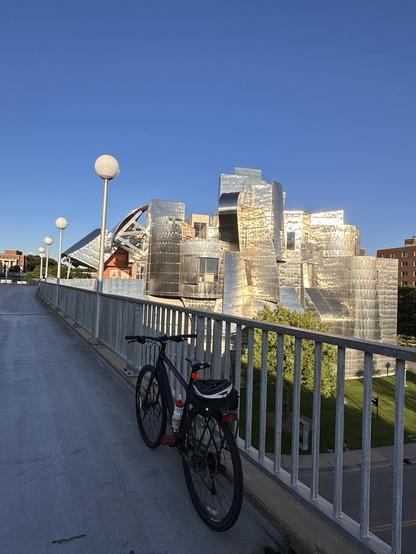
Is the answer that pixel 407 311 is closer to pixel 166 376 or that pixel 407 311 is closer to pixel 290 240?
pixel 290 240

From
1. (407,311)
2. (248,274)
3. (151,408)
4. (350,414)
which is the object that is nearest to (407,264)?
(407,311)

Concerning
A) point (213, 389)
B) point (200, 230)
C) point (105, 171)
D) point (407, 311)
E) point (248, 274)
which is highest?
point (200, 230)

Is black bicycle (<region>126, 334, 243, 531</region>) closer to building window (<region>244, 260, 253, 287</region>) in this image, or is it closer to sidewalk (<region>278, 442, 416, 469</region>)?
sidewalk (<region>278, 442, 416, 469</region>)

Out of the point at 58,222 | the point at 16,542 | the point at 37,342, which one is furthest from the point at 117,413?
the point at 58,222

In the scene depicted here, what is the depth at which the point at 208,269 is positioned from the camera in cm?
4144

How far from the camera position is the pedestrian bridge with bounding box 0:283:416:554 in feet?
7.16

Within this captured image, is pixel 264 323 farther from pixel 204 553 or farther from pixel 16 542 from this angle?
pixel 16 542

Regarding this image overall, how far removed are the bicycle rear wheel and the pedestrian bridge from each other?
12cm

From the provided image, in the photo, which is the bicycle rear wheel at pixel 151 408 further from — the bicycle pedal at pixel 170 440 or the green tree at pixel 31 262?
the green tree at pixel 31 262

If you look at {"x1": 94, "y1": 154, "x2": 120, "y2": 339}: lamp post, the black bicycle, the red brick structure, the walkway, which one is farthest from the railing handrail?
the red brick structure

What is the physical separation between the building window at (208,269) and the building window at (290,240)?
7.19 meters

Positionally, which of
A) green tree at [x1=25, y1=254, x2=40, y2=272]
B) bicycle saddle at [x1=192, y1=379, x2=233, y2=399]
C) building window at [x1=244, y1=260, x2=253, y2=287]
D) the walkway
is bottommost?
the walkway

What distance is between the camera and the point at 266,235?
38.1 m

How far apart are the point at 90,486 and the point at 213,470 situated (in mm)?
960
